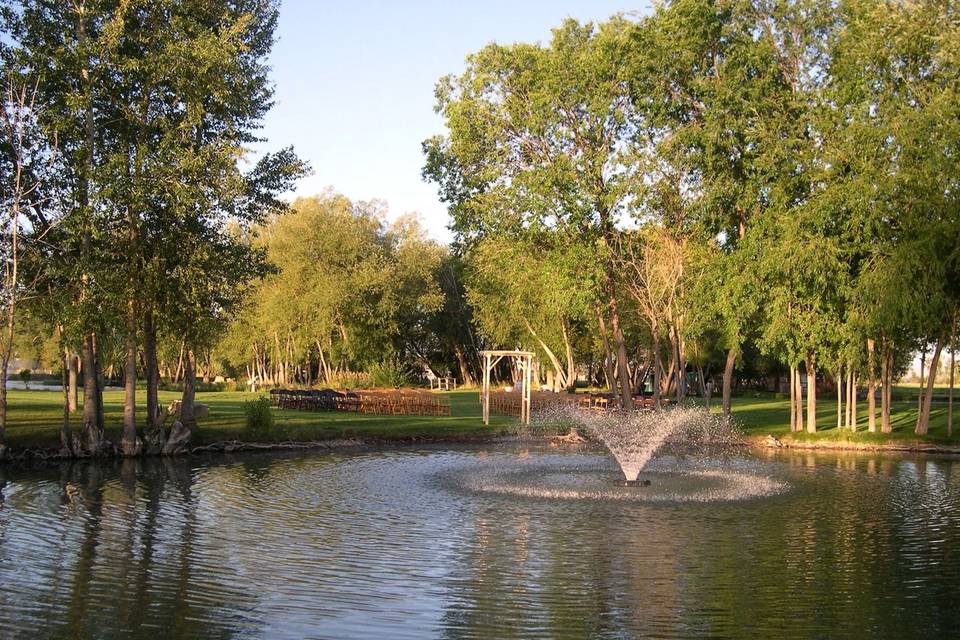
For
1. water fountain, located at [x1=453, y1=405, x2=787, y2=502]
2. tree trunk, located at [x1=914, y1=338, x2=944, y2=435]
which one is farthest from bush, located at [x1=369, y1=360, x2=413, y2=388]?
tree trunk, located at [x1=914, y1=338, x2=944, y2=435]

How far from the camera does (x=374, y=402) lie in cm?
4109

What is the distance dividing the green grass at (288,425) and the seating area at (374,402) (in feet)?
4.69

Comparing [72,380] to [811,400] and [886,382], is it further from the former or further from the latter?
[886,382]

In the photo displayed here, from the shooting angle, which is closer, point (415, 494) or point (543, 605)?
point (543, 605)

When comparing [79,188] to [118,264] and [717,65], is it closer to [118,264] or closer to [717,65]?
[118,264]

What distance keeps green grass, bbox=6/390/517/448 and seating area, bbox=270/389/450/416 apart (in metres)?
1.43

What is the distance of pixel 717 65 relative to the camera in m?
33.1

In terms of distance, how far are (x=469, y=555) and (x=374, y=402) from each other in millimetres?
28768

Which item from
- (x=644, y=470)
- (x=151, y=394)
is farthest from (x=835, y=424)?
(x=151, y=394)

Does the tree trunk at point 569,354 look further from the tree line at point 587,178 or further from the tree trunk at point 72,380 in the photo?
the tree trunk at point 72,380

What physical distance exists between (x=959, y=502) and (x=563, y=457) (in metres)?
10.6

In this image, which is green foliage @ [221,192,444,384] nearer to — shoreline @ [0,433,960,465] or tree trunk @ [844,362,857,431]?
shoreline @ [0,433,960,465]

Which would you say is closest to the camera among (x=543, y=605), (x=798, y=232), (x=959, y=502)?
(x=543, y=605)

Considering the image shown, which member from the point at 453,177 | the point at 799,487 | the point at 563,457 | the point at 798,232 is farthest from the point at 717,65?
the point at 799,487
